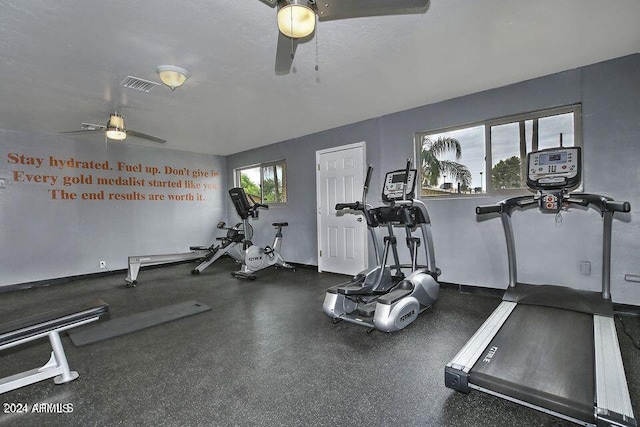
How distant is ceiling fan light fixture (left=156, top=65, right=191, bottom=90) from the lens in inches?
109

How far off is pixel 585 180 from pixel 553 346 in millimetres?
2023

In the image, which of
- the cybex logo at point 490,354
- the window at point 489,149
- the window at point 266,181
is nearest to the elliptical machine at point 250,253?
the window at point 266,181

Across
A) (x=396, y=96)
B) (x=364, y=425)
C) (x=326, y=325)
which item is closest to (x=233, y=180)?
(x=396, y=96)

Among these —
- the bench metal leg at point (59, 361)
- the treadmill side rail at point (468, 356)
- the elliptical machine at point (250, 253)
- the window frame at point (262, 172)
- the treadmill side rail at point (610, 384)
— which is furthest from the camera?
the window frame at point (262, 172)

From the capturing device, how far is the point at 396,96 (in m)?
3.68

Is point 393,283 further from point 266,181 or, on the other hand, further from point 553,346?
point 266,181

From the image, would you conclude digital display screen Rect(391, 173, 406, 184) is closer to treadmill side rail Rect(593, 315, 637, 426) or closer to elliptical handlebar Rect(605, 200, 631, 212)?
elliptical handlebar Rect(605, 200, 631, 212)

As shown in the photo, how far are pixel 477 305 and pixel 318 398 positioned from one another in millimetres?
2366

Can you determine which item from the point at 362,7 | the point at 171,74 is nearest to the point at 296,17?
the point at 362,7

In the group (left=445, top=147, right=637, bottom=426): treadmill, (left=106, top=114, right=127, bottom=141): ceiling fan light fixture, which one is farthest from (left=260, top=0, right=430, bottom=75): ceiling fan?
(left=106, top=114, right=127, bottom=141): ceiling fan light fixture

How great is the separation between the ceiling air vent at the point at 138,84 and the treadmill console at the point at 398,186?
2747mm

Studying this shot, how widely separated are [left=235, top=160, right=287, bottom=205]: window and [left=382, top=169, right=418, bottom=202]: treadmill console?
3.21 m

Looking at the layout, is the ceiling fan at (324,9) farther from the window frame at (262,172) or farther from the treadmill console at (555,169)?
the window frame at (262,172)

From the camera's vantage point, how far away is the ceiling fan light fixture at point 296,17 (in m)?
1.54
